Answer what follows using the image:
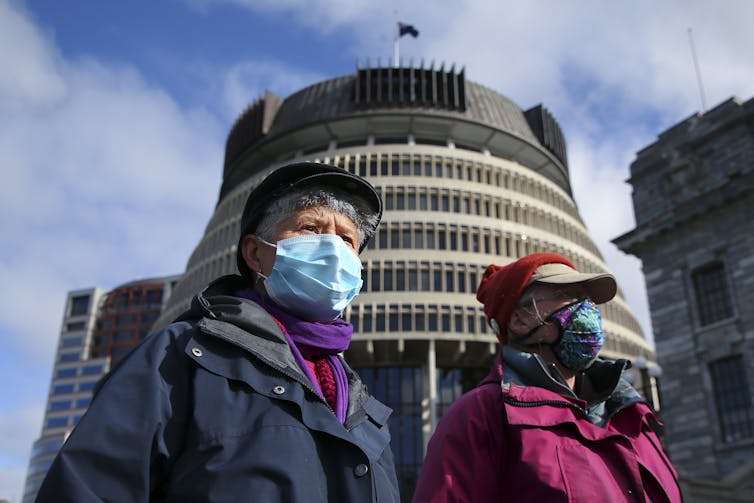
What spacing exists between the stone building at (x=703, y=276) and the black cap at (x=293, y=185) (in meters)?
23.1

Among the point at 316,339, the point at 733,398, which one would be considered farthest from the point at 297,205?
the point at 733,398

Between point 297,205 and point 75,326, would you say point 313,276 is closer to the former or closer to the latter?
point 297,205

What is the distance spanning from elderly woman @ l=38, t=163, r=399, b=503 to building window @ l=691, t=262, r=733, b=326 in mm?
25109

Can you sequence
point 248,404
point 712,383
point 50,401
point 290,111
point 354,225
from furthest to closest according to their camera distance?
point 50,401, point 290,111, point 712,383, point 354,225, point 248,404

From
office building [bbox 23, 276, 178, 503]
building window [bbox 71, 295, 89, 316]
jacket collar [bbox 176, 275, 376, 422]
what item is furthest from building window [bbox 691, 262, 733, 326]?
building window [bbox 71, 295, 89, 316]

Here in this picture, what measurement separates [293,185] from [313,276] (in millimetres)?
491

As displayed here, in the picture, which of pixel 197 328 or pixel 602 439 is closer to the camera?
pixel 197 328

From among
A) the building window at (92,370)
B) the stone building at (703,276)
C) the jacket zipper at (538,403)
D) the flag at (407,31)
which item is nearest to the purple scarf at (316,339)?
the jacket zipper at (538,403)

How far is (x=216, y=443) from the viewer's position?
220 centimetres

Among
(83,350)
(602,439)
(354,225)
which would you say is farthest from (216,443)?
(83,350)

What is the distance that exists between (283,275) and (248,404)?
2.70ft

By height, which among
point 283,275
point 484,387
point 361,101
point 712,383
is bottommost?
point 484,387

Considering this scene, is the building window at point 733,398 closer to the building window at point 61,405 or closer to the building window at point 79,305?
the building window at point 61,405

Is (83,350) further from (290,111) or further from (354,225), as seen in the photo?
(354,225)
